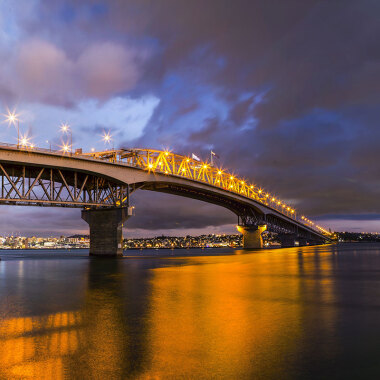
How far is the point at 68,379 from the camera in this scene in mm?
6113

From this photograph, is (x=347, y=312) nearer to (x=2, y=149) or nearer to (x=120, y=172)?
(x=2, y=149)

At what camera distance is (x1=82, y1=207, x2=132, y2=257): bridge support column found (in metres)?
61.5

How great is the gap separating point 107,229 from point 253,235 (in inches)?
3029

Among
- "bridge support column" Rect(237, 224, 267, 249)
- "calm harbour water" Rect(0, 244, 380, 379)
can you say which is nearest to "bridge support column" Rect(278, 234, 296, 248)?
"bridge support column" Rect(237, 224, 267, 249)

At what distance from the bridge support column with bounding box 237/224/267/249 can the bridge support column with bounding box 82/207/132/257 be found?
7346 cm

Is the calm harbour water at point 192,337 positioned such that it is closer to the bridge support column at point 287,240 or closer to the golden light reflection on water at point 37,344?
the golden light reflection on water at point 37,344

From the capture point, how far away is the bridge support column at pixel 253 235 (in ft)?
413

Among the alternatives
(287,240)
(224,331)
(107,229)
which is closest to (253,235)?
(287,240)

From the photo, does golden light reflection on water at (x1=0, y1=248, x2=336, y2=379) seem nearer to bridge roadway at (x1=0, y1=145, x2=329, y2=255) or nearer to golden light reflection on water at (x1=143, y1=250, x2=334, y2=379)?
golden light reflection on water at (x1=143, y1=250, x2=334, y2=379)

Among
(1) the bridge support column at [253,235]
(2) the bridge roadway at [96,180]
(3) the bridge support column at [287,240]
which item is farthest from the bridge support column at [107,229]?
(3) the bridge support column at [287,240]

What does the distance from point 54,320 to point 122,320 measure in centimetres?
232

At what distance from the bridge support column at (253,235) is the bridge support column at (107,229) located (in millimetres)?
73465

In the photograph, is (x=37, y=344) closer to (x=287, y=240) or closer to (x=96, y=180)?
(x=96, y=180)

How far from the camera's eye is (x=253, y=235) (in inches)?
5015
